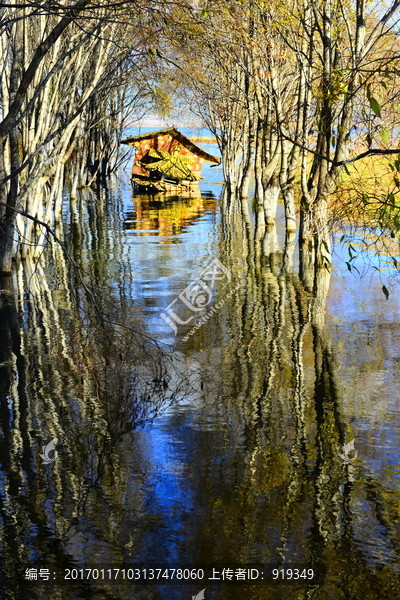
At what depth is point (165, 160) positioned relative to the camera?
1868 inches

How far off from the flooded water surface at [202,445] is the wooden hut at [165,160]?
3348cm

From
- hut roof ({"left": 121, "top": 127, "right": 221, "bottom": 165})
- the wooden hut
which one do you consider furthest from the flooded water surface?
hut roof ({"left": 121, "top": 127, "right": 221, "bottom": 165})

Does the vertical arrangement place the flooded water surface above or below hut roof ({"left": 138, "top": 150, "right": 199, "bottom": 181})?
below

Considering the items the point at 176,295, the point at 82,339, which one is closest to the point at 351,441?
the point at 82,339

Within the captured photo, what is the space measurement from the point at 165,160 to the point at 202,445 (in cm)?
4200

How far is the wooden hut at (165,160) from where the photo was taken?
46875 mm

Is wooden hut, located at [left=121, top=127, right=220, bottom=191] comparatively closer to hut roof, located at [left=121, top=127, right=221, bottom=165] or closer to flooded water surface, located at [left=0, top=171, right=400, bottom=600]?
hut roof, located at [left=121, top=127, right=221, bottom=165]

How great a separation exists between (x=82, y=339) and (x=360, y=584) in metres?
6.51

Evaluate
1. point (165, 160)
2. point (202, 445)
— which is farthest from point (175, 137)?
point (202, 445)

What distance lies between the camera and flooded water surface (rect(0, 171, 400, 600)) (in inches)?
187

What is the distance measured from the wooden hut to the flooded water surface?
33.5 metres

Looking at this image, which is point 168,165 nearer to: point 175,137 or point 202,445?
point 175,137

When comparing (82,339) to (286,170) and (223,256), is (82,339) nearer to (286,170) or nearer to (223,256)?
(223,256)

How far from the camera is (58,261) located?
19125 millimetres
